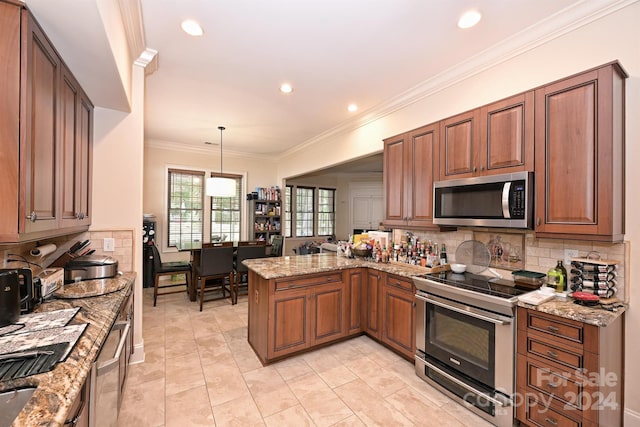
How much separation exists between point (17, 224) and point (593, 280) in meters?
3.17

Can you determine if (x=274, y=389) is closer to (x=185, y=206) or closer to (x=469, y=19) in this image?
(x=469, y=19)

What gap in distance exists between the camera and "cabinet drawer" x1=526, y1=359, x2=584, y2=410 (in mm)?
1570

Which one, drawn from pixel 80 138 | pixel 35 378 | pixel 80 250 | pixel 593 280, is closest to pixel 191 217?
pixel 80 250

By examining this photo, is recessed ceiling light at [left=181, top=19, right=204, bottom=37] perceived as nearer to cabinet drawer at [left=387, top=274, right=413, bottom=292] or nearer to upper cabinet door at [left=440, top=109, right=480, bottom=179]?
upper cabinet door at [left=440, top=109, right=480, bottom=179]

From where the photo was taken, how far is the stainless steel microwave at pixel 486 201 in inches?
77.9

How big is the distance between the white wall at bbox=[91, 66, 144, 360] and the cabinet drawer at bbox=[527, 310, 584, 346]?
3190 millimetres

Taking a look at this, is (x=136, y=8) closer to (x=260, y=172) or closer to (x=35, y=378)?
(x=35, y=378)

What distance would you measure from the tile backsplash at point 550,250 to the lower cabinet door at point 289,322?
1614mm

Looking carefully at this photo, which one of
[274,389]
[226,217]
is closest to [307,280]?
[274,389]

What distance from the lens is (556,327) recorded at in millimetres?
1652

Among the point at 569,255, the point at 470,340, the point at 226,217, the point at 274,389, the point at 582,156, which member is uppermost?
the point at 582,156

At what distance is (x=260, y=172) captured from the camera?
664cm

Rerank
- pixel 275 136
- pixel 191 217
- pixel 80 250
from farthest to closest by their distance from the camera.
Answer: pixel 191 217, pixel 275 136, pixel 80 250

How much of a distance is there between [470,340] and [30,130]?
2931 mm
